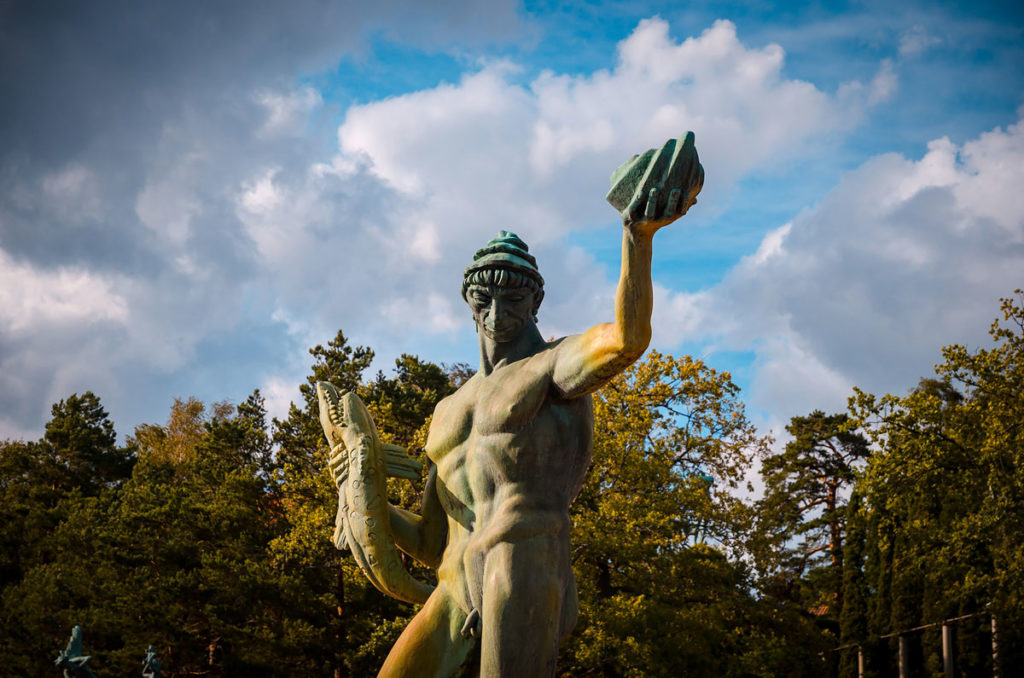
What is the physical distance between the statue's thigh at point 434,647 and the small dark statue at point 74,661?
15281mm

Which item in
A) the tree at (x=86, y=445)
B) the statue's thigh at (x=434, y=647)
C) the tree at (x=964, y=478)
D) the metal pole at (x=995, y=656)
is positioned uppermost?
the tree at (x=86, y=445)

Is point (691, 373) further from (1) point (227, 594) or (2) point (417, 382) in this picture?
(1) point (227, 594)

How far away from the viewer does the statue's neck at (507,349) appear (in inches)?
169

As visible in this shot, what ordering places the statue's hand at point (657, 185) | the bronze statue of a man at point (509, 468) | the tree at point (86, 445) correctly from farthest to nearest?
the tree at point (86, 445) → the bronze statue of a man at point (509, 468) → the statue's hand at point (657, 185)

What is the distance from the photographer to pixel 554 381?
3980 millimetres

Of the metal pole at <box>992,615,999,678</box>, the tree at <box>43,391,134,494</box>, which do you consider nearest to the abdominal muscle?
the metal pole at <box>992,615,999,678</box>

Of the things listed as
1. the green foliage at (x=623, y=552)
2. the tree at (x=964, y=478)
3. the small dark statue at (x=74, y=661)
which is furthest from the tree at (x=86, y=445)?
the tree at (x=964, y=478)

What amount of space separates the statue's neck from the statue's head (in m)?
0.03

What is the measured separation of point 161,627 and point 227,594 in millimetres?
2430

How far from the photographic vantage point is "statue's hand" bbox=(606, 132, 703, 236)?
346cm

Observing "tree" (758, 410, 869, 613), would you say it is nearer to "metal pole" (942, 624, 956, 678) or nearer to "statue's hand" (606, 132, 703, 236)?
"metal pole" (942, 624, 956, 678)

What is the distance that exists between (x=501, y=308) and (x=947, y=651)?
2383cm

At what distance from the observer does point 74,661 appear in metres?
17.6

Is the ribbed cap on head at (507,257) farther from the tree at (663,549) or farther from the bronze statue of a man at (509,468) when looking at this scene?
the tree at (663,549)
